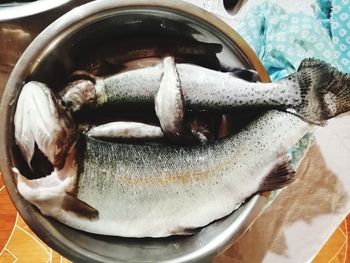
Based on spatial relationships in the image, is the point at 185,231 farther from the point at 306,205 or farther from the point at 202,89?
the point at 306,205

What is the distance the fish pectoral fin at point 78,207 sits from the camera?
3.22 feet

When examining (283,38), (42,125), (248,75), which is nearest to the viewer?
(42,125)

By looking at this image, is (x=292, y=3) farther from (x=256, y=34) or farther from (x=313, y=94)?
(x=313, y=94)

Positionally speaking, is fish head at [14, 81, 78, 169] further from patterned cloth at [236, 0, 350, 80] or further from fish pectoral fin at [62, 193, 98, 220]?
patterned cloth at [236, 0, 350, 80]

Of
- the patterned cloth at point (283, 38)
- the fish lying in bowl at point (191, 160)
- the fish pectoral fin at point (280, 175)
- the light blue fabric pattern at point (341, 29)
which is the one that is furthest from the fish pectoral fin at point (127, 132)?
the light blue fabric pattern at point (341, 29)

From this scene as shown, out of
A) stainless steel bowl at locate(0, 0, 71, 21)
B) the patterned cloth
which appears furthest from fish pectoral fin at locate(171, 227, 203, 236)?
stainless steel bowl at locate(0, 0, 71, 21)

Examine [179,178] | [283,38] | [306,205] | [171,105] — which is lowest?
[306,205]

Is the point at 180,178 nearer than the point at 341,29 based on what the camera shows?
Yes

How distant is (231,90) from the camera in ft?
3.39

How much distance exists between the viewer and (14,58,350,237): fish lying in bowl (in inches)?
39.8

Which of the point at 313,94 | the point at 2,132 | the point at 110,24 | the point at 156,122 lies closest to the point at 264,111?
the point at 313,94

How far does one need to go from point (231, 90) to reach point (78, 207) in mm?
402

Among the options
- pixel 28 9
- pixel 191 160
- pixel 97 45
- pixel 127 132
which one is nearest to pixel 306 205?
pixel 191 160

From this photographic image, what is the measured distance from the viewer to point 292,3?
4.40ft
